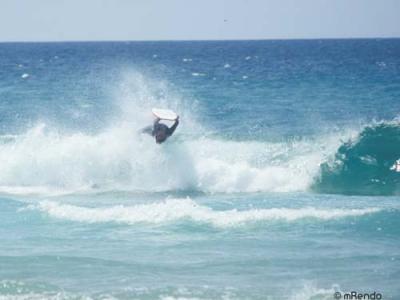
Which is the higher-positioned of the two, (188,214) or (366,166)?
(366,166)

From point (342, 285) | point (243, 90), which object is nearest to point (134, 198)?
point (342, 285)

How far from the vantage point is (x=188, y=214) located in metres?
15.7

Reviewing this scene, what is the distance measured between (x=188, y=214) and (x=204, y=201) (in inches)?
91.0

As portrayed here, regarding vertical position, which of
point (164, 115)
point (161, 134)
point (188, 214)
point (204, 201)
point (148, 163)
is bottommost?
point (188, 214)

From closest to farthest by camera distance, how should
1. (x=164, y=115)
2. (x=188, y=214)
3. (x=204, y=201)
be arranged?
(x=188, y=214)
(x=204, y=201)
(x=164, y=115)

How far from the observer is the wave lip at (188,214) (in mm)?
15281

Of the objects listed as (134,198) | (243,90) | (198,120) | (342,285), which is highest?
(243,90)

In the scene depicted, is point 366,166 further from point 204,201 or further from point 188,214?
point 188,214

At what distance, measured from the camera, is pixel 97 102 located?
3719 cm

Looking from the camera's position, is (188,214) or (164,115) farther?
(164,115)

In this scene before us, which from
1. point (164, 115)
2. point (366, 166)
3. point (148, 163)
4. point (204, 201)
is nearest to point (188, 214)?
point (204, 201)

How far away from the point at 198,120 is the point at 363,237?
1758 centimetres

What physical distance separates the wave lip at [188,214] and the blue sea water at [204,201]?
4 cm

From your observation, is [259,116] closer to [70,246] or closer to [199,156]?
[199,156]
